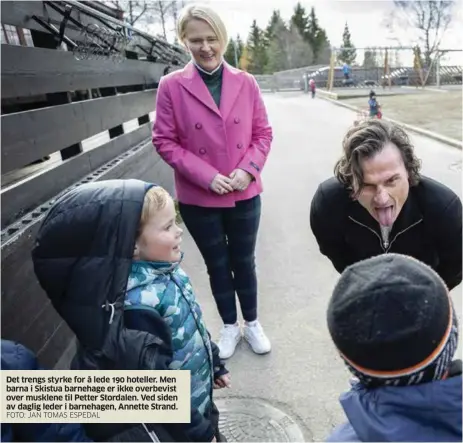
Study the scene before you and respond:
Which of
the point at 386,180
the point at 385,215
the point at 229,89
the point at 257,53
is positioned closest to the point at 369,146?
the point at 386,180

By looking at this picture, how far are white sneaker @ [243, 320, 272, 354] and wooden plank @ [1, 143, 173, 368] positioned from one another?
1013mm

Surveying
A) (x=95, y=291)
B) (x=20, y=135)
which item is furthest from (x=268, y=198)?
(x=95, y=291)

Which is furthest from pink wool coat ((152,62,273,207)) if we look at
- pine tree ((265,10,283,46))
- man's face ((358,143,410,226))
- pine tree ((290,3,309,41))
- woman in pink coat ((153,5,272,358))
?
pine tree ((290,3,309,41))

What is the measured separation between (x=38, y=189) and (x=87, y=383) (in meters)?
1.43

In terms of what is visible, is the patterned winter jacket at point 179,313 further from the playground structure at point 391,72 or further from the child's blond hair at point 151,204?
the playground structure at point 391,72

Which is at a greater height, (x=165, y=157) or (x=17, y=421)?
(x=165, y=157)

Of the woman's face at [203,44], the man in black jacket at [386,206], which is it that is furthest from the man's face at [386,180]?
the woman's face at [203,44]

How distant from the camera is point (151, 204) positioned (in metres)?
1.49

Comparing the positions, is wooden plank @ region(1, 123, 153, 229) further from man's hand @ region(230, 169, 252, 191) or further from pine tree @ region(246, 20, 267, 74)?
pine tree @ region(246, 20, 267, 74)

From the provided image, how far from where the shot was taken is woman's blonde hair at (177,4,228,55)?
2141mm

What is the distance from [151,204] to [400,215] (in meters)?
0.97

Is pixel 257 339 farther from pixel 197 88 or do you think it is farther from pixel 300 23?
pixel 300 23

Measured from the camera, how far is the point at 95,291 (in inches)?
52.0

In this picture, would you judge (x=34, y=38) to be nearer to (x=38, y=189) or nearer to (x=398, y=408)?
(x=38, y=189)
